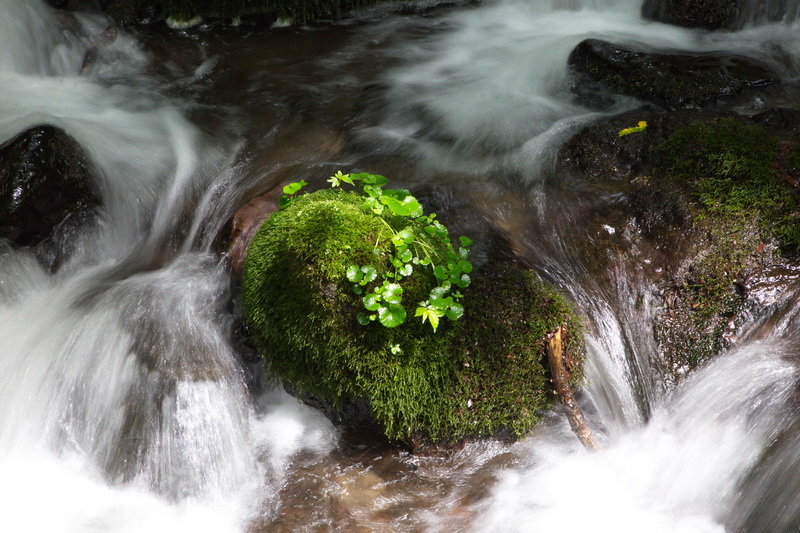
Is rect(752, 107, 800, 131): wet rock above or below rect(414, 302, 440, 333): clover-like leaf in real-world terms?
above

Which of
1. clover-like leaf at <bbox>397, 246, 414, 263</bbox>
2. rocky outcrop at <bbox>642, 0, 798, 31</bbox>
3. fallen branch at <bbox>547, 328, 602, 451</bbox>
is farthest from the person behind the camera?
rocky outcrop at <bbox>642, 0, 798, 31</bbox>

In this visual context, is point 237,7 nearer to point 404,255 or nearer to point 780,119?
point 404,255

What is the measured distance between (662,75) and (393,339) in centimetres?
350

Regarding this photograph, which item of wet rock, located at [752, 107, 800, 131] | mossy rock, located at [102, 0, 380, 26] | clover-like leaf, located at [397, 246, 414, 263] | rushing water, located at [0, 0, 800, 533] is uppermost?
mossy rock, located at [102, 0, 380, 26]

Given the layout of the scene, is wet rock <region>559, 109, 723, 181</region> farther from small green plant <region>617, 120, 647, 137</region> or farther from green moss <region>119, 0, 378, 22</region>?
green moss <region>119, 0, 378, 22</region>

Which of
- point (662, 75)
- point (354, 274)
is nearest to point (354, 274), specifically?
point (354, 274)

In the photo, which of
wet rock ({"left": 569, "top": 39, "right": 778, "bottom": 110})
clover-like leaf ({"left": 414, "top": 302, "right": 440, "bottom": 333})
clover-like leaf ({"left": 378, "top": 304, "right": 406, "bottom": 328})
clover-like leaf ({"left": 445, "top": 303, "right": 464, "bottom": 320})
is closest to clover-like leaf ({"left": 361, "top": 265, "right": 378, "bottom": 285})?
clover-like leaf ({"left": 378, "top": 304, "right": 406, "bottom": 328})

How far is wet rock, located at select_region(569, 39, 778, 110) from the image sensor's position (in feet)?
16.7

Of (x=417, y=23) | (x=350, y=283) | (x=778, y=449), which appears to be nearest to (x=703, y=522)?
(x=778, y=449)

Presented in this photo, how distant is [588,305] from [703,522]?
1267 mm

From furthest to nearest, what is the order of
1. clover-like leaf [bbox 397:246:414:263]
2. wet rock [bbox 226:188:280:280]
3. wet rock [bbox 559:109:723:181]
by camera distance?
wet rock [bbox 559:109:723:181], wet rock [bbox 226:188:280:280], clover-like leaf [bbox 397:246:414:263]

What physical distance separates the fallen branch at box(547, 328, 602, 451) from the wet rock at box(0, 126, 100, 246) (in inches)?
143

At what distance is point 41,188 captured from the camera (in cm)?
472

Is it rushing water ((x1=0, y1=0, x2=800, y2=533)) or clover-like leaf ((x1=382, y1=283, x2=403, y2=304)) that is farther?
rushing water ((x1=0, y1=0, x2=800, y2=533))
